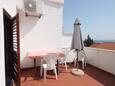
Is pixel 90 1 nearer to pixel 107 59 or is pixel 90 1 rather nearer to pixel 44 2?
pixel 44 2

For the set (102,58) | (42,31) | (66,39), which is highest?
(42,31)

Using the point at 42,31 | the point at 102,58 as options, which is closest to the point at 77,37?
the point at 102,58

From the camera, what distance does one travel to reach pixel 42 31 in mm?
4977

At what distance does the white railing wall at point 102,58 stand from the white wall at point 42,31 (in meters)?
1.63

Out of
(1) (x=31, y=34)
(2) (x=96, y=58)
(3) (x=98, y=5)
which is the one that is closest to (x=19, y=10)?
(1) (x=31, y=34)

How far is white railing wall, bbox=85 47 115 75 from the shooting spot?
4.08m

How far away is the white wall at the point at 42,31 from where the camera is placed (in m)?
4.64

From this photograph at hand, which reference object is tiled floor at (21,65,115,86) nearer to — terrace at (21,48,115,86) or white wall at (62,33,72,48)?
terrace at (21,48,115,86)

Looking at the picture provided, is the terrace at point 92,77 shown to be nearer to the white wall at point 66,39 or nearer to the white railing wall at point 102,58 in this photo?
the white railing wall at point 102,58

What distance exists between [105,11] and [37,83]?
669cm

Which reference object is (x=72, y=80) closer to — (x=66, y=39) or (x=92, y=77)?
(x=92, y=77)

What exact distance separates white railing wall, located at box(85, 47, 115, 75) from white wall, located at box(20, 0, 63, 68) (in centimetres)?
163

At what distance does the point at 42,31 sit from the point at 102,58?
2.95 meters

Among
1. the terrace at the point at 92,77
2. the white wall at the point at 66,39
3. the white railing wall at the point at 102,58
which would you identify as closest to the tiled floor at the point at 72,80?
the terrace at the point at 92,77
